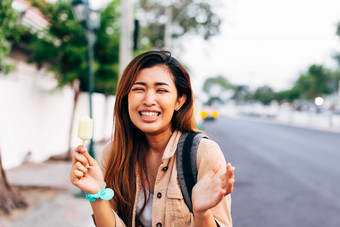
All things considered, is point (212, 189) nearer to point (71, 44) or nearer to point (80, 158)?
point (80, 158)

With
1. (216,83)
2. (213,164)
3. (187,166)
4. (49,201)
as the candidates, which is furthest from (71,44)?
(216,83)

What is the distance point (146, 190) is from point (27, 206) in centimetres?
388

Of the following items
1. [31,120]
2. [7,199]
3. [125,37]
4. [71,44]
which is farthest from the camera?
[31,120]

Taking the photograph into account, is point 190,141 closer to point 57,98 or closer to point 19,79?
point 19,79

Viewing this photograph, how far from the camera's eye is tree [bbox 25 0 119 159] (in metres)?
8.27

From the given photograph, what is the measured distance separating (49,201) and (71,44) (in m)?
4.35

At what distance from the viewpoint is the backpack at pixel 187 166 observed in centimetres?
175

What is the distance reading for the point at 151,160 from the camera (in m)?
2.11

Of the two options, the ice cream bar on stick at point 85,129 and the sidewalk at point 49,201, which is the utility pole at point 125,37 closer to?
the sidewalk at point 49,201

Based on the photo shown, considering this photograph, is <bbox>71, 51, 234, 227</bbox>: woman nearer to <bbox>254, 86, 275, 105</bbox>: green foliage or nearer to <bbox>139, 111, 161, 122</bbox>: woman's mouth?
<bbox>139, 111, 161, 122</bbox>: woman's mouth

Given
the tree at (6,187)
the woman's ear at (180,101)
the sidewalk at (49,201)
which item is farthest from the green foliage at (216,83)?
the woman's ear at (180,101)

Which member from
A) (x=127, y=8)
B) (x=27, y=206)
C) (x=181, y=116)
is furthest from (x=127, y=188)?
(x=127, y=8)

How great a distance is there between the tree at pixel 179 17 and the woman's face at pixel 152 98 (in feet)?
57.9

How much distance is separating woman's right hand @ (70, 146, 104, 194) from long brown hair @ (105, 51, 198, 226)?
0.25 meters
